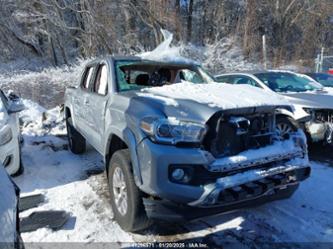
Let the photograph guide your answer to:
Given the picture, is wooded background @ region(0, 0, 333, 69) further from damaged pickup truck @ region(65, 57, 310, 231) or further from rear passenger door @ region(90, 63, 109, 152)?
damaged pickup truck @ region(65, 57, 310, 231)

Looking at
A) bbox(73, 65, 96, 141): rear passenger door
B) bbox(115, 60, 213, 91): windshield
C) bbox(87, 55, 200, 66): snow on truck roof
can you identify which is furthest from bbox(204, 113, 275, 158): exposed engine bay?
bbox(73, 65, 96, 141): rear passenger door

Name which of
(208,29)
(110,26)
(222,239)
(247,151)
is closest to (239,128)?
(247,151)

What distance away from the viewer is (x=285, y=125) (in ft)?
12.4

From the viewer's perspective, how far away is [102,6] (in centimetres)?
1817

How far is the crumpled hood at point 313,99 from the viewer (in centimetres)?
603

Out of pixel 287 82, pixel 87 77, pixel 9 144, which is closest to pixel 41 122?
pixel 87 77

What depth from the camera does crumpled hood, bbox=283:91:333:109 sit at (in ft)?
19.8

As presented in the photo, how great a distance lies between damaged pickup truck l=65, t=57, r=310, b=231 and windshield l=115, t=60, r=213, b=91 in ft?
1.57

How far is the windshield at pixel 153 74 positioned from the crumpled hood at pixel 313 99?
7.23 ft

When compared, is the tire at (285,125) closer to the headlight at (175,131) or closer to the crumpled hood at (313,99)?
the headlight at (175,131)

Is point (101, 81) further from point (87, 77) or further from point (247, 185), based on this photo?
point (247, 185)

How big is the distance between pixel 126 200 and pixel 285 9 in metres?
24.8

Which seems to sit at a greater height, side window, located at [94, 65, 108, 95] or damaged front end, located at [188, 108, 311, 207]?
side window, located at [94, 65, 108, 95]

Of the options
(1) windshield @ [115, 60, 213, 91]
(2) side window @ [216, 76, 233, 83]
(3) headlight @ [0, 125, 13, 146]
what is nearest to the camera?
(1) windshield @ [115, 60, 213, 91]
